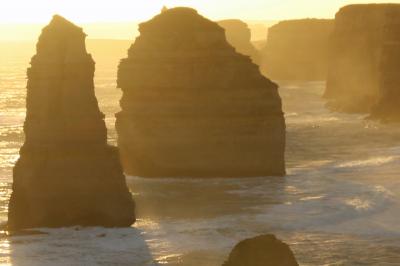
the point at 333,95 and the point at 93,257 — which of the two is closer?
the point at 93,257

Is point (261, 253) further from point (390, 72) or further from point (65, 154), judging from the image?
point (390, 72)

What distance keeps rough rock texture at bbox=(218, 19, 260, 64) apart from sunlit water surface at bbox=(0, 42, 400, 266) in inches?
3756

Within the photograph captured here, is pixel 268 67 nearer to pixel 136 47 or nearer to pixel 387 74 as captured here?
pixel 387 74

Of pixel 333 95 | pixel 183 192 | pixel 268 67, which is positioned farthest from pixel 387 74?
pixel 268 67

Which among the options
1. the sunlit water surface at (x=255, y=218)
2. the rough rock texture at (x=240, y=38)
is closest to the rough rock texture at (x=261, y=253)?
the sunlit water surface at (x=255, y=218)

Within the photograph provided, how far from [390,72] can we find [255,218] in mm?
49285

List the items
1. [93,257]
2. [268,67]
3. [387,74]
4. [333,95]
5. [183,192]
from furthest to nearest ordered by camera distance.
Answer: [268,67] < [333,95] < [387,74] < [183,192] < [93,257]

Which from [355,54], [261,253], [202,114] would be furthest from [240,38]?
[261,253]

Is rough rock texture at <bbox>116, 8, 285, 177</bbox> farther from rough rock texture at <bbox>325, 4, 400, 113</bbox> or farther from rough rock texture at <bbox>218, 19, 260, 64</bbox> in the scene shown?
rough rock texture at <bbox>218, 19, 260, 64</bbox>

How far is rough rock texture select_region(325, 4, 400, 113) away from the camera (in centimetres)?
10744

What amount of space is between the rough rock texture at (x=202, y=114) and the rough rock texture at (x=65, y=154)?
12997 millimetres

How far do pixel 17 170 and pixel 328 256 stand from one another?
1073cm

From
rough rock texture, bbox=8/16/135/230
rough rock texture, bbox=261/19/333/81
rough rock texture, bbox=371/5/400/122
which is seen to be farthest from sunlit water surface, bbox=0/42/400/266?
rough rock texture, bbox=261/19/333/81

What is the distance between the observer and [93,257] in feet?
112
